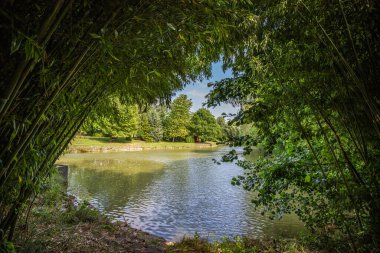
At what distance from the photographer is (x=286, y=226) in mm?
6719

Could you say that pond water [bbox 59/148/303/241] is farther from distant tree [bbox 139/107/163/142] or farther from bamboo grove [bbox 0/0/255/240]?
distant tree [bbox 139/107/163/142]

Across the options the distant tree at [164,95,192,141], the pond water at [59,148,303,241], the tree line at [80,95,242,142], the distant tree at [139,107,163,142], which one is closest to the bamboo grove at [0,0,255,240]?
the pond water at [59,148,303,241]

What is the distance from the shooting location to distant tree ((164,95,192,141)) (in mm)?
43312

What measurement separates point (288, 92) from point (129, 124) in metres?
32.7

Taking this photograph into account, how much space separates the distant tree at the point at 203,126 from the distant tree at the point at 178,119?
3.00 metres

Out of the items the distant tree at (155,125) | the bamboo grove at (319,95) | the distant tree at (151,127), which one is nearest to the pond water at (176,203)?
the bamboo grove at (319,95)

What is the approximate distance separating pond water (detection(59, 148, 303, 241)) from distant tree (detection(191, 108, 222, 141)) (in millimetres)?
32217

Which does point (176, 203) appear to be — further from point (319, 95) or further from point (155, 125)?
point (155, 125)

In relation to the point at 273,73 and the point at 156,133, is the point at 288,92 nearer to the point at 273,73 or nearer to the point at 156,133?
the point at 273,73

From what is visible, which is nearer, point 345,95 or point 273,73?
point 345,95

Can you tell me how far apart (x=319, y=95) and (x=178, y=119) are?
40.6 metres

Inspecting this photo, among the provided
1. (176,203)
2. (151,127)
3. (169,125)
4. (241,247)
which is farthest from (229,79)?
(169,125)

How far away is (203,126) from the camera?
48188 mm

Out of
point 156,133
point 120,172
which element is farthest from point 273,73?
point 156,133
